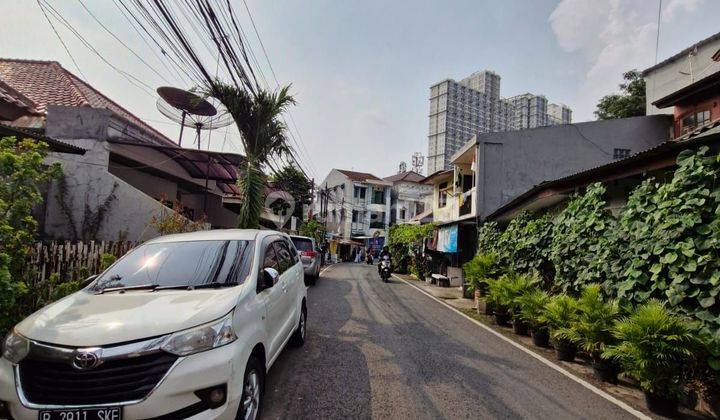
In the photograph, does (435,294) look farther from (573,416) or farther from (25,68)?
(25,68)

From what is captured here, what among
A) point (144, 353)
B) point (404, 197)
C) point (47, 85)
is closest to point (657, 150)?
point (144, 353)

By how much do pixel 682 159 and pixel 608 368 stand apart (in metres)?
2.83

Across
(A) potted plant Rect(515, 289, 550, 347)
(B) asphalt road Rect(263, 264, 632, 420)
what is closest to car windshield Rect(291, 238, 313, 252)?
(B) asphalt road Rect(263, 264, 632, 420)

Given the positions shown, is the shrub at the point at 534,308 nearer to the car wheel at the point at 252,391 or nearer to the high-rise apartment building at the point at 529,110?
the car wheel at the point at 252,391

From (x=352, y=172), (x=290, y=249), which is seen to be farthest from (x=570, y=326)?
(x=352, y=172)

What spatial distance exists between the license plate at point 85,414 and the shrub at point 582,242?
20.7 feet

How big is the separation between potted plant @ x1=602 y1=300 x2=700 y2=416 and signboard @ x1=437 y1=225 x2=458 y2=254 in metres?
13.5

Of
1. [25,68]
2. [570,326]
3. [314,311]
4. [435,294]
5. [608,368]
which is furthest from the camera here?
[435,294]

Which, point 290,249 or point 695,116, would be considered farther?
point 695,116

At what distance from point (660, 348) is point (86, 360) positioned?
528 cm

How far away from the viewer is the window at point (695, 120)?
39.3ft

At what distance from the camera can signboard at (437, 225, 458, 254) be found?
713 inches

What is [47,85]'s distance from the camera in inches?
511

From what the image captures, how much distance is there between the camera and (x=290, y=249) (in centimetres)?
616
